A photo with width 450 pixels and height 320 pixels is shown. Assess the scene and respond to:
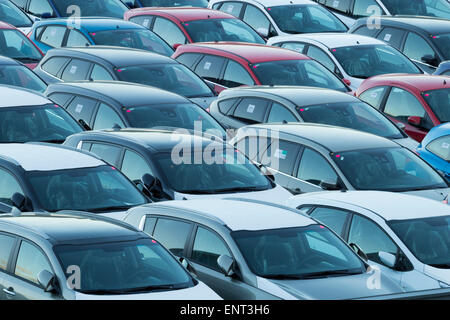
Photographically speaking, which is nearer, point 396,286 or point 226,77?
point 396,286

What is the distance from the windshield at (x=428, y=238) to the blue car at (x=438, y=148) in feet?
15.7

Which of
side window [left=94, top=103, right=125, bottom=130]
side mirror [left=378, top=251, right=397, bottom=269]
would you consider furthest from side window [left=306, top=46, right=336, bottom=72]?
side mirror [left=378, top=251, right=397, bottom=269]

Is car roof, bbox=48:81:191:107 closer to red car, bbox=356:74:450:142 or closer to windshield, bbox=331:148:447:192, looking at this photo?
windshield, bbox=331:148:447:192

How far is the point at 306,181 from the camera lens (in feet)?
45.7

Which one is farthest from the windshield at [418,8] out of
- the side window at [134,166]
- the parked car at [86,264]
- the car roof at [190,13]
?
the parked car at [86,264]

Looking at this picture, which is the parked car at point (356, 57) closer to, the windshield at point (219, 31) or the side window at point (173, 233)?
the windshield at point (219, 31)

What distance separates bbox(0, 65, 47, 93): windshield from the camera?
1799 cm

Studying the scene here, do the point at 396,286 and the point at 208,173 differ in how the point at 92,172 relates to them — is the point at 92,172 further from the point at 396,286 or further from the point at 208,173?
the point at 396,286

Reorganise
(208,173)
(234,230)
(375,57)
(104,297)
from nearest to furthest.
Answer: (104,297), (234,230), (208,173), (375,57)

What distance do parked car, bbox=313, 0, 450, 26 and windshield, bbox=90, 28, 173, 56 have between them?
592 cm

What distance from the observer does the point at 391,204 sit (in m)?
11.5

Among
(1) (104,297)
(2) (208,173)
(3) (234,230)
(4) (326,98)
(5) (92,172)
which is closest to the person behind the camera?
(1) (104,297)

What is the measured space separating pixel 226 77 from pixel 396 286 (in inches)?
371

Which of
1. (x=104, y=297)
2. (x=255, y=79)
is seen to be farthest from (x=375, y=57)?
(x=104, y=297)
